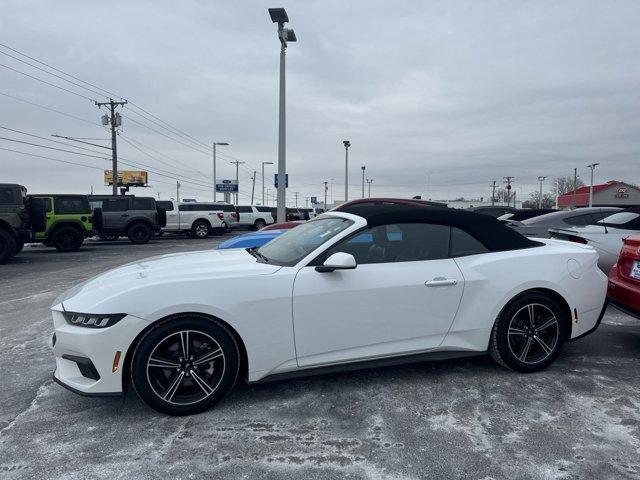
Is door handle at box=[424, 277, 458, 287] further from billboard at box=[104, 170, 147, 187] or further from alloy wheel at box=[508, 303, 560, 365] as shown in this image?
billboard at box=[104, 170, 147, 187]

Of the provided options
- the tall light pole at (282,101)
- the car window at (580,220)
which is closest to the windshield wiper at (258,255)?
the car window at (580,220)

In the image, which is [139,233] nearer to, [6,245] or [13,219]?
[13,219]

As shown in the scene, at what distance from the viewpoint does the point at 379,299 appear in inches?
135

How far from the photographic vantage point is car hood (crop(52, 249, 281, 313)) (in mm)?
3080

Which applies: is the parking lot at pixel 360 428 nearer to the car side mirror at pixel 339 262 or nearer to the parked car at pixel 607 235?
the car side mirror at pixel 339 262

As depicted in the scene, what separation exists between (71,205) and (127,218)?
3405mm

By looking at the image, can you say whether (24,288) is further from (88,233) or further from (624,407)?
(624,407)

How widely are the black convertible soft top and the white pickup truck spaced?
2050 centimetres

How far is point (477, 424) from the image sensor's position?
3047 millimetres

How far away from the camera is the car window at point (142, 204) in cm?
1892

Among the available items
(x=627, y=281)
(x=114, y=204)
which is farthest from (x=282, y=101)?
(x=627, y=281)

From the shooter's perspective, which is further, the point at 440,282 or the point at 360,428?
the point at 440,282

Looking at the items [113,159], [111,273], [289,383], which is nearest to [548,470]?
[289,383]

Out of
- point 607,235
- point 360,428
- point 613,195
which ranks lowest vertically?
point 360,428
